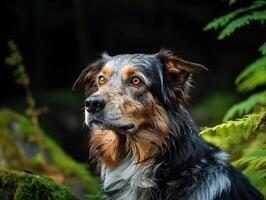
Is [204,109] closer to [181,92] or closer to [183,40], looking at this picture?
[183,40]

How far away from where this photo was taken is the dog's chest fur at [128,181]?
5.74m

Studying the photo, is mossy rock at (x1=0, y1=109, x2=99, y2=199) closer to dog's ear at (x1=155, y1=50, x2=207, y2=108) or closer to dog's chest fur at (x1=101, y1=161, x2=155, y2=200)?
dog's chest fur at (x1=101, y1=161, x2=155, y2=200)

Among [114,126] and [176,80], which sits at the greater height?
[176,80]

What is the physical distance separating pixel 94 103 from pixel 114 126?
0.91 feet

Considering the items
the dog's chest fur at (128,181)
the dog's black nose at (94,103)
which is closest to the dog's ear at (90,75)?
the dog's black nose at (94,103)

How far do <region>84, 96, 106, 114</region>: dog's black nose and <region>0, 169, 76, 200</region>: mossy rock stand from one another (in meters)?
0.73

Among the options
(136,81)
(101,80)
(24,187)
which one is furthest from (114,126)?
(24,187)

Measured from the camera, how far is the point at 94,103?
568 cm

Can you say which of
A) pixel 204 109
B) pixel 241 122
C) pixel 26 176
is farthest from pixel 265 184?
pixel 204 109

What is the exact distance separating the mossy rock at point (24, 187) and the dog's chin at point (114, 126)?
0.64 metres

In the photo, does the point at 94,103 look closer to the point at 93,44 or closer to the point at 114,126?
the point at 114,126

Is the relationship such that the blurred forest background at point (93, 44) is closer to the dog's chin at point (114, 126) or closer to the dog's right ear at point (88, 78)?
the dog's right ear at point (88, 78)

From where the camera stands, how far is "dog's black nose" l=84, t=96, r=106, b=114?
5664 mm

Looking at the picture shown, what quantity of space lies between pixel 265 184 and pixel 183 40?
12.4 metres
